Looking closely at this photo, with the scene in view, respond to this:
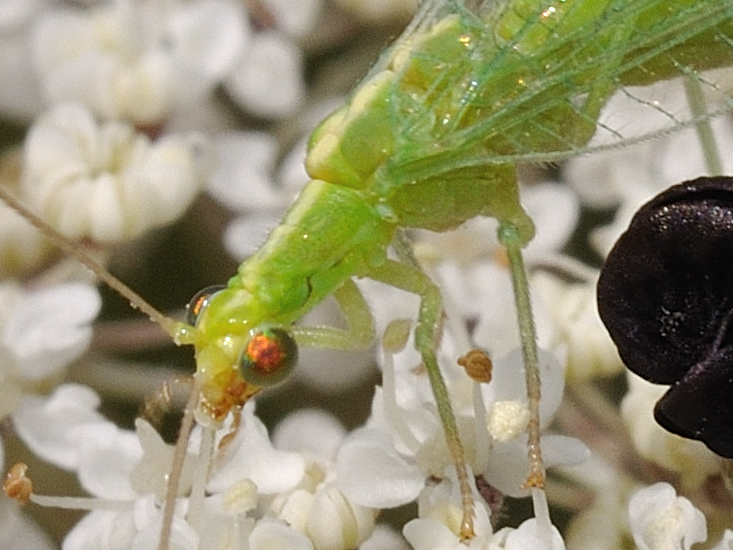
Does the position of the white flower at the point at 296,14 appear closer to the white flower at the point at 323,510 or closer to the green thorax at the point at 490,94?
the green thorax at the point at 490,94

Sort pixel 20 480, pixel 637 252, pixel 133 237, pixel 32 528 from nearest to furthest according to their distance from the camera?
pixel 637 252, pixel 20 480, pixel 32 528, pixel 133 237

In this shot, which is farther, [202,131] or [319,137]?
[202,131]

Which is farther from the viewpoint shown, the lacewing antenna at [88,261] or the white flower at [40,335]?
the white flower at [40,335]

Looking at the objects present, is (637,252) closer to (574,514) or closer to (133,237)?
(574,514)

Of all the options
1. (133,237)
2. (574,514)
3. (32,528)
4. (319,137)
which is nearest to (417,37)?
(319,137)

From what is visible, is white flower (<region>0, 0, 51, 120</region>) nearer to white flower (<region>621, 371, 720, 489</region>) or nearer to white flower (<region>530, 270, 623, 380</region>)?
white flower (<region>530, 270, 623, 380</region>)

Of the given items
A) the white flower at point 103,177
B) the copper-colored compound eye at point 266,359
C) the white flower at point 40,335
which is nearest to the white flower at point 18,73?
the white flower at point 103,177

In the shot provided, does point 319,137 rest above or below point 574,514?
above
